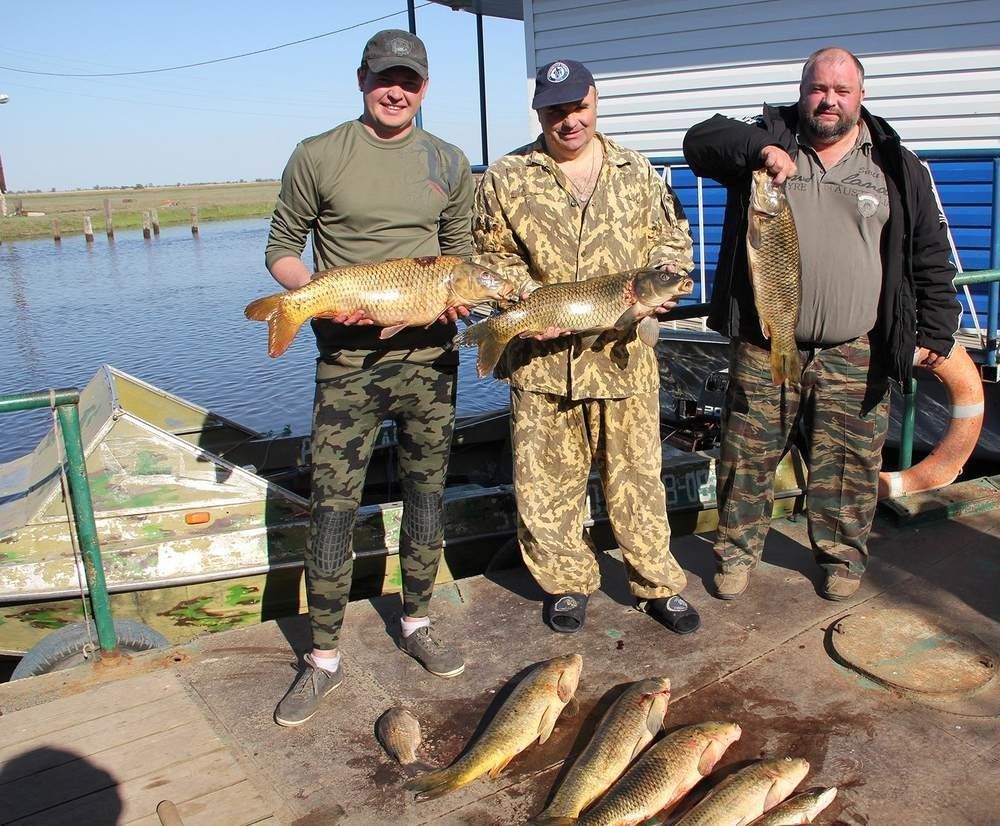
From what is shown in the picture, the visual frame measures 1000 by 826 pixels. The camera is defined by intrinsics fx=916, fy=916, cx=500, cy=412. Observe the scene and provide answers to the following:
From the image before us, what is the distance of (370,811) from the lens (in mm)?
3258

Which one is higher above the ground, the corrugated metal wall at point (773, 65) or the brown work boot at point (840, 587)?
the corrugated metal wall at point (773, 65)

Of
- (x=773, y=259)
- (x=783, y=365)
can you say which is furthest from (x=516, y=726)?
(x=773, y=259)

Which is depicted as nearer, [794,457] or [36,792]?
[36,792]

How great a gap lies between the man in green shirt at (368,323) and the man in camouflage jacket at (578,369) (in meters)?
0.33

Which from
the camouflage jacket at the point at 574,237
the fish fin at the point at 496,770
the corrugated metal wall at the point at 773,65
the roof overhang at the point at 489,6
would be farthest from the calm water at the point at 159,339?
the fish fin at the point at 496,770

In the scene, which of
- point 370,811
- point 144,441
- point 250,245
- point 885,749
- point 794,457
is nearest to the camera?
point 370,811

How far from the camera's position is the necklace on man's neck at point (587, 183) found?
4199mm

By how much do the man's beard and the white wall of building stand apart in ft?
21.0

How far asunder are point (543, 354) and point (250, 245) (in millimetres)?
42867

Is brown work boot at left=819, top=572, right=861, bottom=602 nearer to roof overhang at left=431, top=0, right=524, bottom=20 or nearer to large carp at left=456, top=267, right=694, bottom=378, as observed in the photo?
large carp at left=456, top=267, right=694, bottom=378

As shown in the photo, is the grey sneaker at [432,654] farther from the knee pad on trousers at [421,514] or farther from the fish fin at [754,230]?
the fish fin at [754,230]

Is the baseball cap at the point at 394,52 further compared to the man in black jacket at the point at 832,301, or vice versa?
the man in black jacket at the point at 832,301

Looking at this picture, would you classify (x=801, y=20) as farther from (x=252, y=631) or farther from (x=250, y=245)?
(x=250, y=245)

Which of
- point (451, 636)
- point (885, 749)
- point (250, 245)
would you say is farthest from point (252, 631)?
point (250, 245)
